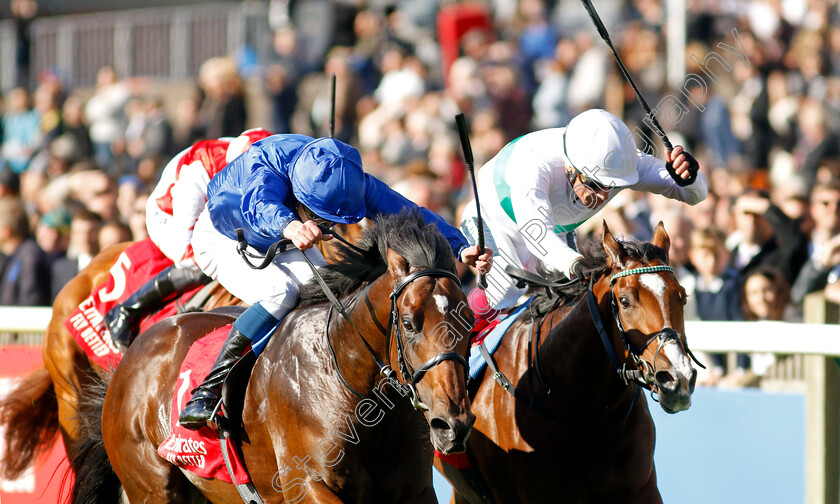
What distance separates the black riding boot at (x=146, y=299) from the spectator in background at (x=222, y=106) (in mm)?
5893

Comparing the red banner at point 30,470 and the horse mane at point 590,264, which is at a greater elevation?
the horse mane at point 590,264

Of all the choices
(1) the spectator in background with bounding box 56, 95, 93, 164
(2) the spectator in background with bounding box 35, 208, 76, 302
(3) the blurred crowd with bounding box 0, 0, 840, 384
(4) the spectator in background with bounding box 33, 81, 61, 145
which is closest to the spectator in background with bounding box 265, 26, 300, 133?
(3) the blurred crowd with bounding box 0, 0, 840, 384

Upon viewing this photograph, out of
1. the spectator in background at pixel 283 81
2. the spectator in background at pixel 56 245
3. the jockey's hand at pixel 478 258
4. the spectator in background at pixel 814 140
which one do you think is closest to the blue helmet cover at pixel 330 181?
the jockey's hand at pixel 478 258

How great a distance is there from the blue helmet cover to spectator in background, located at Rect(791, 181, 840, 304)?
2.97 meters

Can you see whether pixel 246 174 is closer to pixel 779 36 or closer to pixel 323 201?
pixel 323 201

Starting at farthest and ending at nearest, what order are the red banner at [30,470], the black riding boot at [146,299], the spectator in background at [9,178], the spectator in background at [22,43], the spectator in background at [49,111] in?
the spectator in background at [22,43]
the spectator in background at [49,111]
the spectator in background at [9,178]
the red banner at [30,470]
the black riding boot at [146,299]

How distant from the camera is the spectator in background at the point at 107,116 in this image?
40.3ft

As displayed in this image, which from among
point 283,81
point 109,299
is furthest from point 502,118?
point 109,299

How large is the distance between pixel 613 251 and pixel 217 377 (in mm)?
1475

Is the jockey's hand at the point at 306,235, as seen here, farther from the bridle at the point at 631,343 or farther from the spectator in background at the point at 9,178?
the spectator in background at the point at 9,178

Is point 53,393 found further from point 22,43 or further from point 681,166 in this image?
point 22,43

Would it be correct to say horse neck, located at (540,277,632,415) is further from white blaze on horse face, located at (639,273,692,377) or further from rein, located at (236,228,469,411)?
rein, located at (236,228,469,411)

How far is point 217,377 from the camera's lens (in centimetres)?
371

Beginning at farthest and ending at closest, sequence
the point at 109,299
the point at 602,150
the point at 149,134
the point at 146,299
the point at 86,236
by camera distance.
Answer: the point at 149,134 < the point at 86,236 < the point at 109,299 < the point at 146,299 < the point at 602,150
